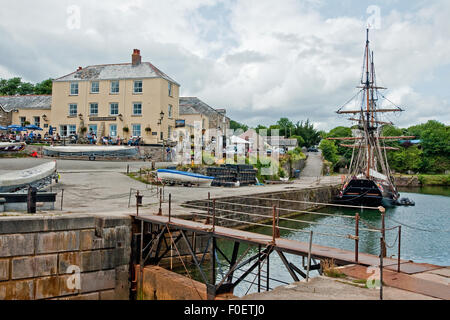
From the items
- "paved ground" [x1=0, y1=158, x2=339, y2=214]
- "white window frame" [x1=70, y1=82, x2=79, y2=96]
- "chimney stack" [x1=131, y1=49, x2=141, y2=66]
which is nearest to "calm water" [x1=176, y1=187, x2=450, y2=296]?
"paved ground" [x1=0, y1=158, x2=339, y2=214]

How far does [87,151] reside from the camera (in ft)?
107

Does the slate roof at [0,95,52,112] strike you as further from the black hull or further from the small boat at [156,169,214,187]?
the black hull

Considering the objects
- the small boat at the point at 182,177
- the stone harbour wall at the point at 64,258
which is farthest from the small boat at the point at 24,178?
the small boat at the point at 182,177

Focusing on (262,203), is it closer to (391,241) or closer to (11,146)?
(391,241)

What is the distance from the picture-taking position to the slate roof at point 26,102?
42.7 m

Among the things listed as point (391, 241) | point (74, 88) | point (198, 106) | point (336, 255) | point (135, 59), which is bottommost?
point (391, 241)

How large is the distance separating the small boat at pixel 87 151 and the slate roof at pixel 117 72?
9258 mm

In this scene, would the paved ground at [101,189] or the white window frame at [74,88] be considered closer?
the paved ground at [101,189]

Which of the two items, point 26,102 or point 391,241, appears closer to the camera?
point 391,241

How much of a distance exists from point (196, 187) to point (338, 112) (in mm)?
27834

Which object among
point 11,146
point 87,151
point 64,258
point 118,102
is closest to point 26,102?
point 118,102

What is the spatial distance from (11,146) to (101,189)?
1624 centimetres

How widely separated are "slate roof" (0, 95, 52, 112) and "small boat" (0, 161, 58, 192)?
1115 inches

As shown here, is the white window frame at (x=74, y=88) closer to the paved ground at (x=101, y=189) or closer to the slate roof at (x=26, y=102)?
the slate roof at (x=26, y=102)
